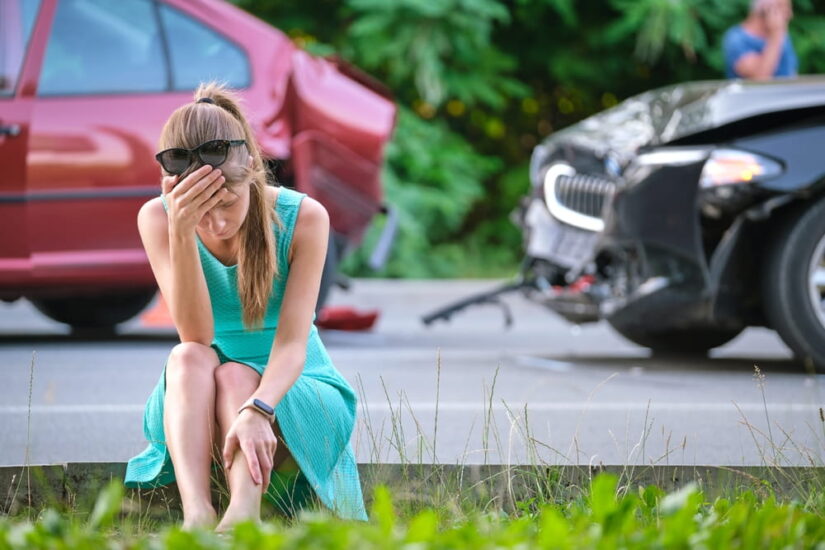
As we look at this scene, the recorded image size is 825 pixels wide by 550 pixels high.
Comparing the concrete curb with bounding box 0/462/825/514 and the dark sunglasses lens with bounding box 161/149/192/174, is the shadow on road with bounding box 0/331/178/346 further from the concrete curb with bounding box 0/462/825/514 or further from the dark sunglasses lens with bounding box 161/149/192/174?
the dark sunglasses lens with bounding box 161/149/192/174

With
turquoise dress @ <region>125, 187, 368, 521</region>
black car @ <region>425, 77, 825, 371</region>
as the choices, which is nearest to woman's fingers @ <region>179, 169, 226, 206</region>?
turquoise dress @ <region>125, 187, 368, 521</region>

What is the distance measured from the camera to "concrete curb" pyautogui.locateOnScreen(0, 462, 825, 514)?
3.34 meters

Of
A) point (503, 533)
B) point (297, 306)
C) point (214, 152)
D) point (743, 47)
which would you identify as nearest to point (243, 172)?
point (214, 152)

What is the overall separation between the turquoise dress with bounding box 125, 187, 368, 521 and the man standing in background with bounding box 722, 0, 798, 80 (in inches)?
202

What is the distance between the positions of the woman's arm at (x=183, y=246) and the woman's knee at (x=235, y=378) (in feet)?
0.39

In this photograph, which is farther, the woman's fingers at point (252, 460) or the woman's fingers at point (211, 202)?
the woman's fingers at point (211, 202)

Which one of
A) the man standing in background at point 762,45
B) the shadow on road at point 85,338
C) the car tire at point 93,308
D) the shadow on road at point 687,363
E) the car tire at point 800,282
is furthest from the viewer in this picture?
the car tire at point 93,308

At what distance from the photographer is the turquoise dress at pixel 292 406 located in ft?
10.9

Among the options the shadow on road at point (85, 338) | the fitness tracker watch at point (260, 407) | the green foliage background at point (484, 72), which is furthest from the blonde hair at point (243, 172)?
the green foliage background at point (484, 72)

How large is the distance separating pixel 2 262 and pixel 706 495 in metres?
5.22

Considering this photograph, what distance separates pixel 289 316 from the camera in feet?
11.3

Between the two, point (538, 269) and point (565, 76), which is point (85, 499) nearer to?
point (538, 269)

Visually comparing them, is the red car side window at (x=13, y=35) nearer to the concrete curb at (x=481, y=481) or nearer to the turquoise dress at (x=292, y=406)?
the turquoise dress at (x=292, y=406)

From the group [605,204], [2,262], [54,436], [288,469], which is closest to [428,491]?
[288,469]
